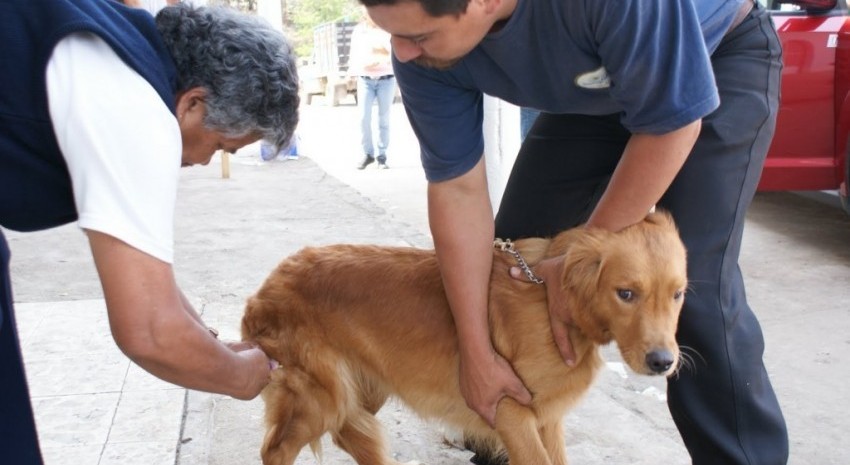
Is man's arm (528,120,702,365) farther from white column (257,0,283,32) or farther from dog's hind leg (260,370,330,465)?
white column (257,0,283,32)

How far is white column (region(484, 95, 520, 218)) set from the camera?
4789 mm

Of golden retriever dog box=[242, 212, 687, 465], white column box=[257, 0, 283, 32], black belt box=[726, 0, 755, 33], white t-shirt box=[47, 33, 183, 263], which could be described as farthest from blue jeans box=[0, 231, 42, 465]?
white column box=[257, 0, 283, 32]

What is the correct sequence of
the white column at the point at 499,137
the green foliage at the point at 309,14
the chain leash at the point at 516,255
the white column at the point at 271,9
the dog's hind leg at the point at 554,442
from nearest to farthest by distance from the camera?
1. the chain leash at the point at 516,255
2. the dog's hind leg at the point at 554,442
3. the white column at the point at 499,137
4. the white column at the point at 271,9
5. the green foliage at the point at 309,14

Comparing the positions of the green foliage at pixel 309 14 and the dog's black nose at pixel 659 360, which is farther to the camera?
Answer: the green foliage at pixel 309 14

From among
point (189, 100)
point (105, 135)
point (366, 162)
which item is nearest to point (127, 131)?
point (105, 135)

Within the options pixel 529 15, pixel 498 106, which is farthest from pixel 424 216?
pixel 529 15

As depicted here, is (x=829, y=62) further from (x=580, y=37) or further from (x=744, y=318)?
(x=580, y=37)

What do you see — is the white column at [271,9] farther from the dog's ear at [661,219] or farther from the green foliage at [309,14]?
the green foliage at [309,14]

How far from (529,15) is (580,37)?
5.0 inches

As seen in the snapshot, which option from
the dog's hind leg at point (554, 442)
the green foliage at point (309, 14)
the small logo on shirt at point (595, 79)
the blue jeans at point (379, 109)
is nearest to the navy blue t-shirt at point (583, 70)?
the small logo on shirt at point (595, 79)

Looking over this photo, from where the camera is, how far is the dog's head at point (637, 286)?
2201 mm

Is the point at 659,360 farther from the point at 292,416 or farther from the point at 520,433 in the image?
the point at 292,416

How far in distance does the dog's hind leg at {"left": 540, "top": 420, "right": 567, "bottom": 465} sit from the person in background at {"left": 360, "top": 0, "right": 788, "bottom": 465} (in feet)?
0.96

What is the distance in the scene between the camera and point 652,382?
12.8ft
